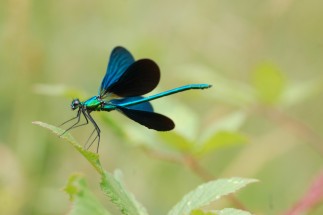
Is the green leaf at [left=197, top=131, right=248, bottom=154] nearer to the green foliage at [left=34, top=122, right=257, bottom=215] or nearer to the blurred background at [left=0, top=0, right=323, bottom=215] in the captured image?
the blurred background at [left=0, top=0, right=323, bottom=215]

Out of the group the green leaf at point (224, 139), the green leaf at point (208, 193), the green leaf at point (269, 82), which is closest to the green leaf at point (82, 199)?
the green leaf at point (208, 193)

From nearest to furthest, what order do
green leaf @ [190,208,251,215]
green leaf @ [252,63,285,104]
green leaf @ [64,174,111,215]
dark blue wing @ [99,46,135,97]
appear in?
green leaf @ [64,174,111,215], green leaf @ [190,208,251,215], dark blue wing @ [99,46,135,97], green leaf @ [252,63,285,104]

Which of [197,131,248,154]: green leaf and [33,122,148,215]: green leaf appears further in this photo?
[197,131,248,154]: green leaf

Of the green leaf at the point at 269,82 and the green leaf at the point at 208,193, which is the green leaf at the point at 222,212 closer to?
the green leaf at the point at 208,193

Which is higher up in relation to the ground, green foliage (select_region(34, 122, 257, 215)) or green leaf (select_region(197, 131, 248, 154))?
green leaf (select_region(197, 131, 248, 154))

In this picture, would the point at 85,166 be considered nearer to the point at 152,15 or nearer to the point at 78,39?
the point at 78,39

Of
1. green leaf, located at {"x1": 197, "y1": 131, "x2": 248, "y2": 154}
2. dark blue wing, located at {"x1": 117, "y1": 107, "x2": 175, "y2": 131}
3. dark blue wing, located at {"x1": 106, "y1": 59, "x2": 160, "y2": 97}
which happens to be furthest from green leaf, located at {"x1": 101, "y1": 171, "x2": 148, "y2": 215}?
green leaf, located at {"x1": 197, "y1": 131, "x2": 248, "y2": 154}

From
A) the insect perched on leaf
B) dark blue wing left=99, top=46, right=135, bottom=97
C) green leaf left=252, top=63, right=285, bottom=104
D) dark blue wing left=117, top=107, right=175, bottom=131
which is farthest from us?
green leaf left=252, top=63, right=285, bottom=104

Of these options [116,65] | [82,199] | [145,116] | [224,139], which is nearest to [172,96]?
[224,139]
